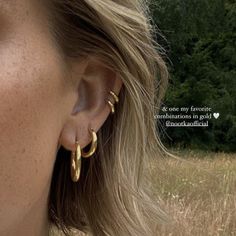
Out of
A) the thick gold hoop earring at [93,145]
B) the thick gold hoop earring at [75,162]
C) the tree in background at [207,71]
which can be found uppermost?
the tree in background at [207,71]

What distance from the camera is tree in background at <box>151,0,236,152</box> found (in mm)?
23438

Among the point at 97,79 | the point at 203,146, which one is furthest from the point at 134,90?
the point at 203,146

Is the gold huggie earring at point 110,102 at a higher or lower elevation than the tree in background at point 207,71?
lower

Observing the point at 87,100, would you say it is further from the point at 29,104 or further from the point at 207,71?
the point at 207,71

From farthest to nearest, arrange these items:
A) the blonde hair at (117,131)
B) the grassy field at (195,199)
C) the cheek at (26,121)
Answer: the grassy field at (195,199), the blonde hair at (117,131), the cheek at (26,121)

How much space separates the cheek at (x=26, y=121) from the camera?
3.98 feet

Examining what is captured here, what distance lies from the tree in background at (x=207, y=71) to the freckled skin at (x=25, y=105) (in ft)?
69.6

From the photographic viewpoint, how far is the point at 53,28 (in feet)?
4.37

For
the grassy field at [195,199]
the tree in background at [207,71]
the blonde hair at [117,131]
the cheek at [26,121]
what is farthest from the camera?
the tree in background at [207,71]

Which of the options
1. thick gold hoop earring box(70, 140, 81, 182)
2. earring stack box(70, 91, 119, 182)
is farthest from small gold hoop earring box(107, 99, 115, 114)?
thick gold hoop earring box(70, 140, 81, 182)

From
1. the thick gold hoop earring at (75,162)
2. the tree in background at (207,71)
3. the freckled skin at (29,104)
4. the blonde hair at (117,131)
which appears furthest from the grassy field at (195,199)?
the tree in background at (207,71)

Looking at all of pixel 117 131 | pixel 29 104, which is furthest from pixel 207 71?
pixel 29 104

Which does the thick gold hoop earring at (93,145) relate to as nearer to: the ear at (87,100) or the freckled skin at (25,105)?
the ear at (87,100)

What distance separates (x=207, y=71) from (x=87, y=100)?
2483cm
